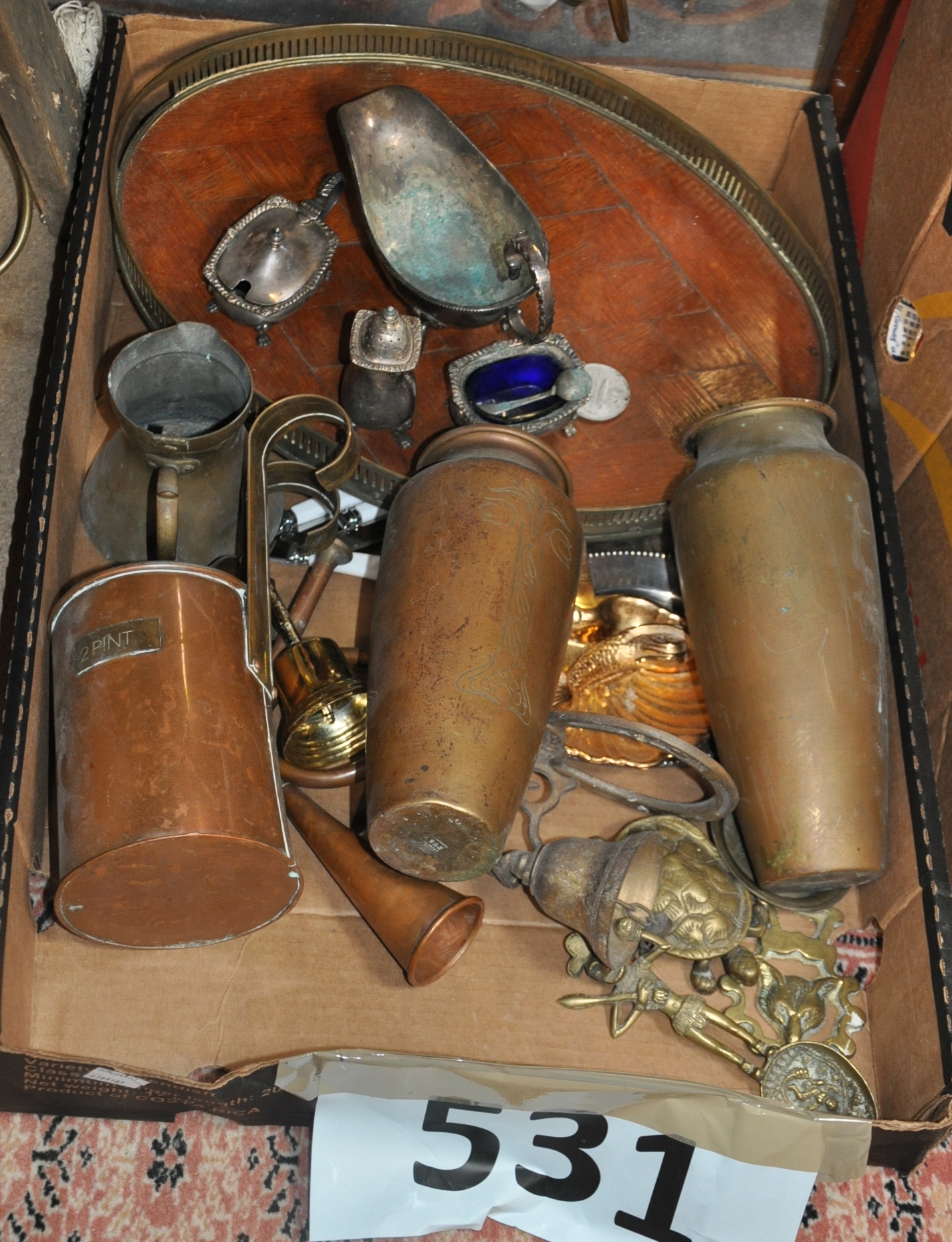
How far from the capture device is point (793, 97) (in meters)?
1.28

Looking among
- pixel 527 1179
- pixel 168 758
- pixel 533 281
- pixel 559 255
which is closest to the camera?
pixel 168 758

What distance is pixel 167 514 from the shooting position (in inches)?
36.3

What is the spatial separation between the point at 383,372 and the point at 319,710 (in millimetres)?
314

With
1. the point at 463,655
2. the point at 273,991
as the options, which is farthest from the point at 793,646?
the point at 273,991

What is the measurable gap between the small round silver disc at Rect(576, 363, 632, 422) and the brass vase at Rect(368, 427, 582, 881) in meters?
0.24

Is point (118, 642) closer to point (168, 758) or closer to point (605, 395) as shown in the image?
point (168, 758)

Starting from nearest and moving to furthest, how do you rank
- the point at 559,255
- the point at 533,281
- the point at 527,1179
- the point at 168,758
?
the point at 168,758 → the point at 527,1179 → the point at 533,281 → the point at 559,255

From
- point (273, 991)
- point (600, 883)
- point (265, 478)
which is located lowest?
point (273, 991)

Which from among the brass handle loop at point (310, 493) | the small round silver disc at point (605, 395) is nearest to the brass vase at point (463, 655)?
the brass handle loop at point (310, 493)

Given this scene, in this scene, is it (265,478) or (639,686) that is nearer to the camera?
(265,478)

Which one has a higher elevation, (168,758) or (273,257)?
(273,257)

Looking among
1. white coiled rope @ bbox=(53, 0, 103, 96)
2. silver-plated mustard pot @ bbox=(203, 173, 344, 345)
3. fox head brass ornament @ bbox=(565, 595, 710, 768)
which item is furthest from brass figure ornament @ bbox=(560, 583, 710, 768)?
white coiled rope @ bbox=(53, 0, 103, 96)

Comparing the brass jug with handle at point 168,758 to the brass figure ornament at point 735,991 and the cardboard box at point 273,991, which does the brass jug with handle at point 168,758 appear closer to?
the cardboard box at point 273,991

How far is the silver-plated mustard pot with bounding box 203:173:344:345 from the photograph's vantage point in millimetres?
1079
